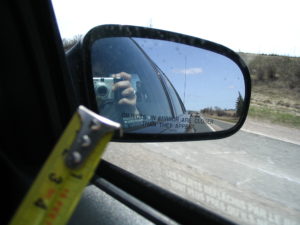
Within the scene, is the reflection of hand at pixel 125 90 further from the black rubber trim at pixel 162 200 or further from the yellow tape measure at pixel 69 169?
the yellow tape measure at pixel 69 169

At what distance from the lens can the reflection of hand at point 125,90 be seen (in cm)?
189

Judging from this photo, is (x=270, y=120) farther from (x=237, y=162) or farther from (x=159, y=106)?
(x=159, y=106)

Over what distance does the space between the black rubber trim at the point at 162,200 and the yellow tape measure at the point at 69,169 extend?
0.81m

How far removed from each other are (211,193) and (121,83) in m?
2.05

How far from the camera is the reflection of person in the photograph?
1.88 meters

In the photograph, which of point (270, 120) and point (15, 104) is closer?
point (15, 104)

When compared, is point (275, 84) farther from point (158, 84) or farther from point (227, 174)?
point (158, 84)

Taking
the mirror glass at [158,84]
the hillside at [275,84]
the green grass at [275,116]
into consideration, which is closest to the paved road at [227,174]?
the mirror glass at [158,84]

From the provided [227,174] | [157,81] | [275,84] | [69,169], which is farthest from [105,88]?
[275,84]

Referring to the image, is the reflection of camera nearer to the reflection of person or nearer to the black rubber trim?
the reflection of person

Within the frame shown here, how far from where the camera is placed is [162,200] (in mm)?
1692

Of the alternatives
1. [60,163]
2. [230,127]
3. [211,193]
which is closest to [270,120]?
[211,193]

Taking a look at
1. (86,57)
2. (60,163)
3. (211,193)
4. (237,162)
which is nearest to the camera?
(60,163)

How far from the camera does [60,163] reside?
790 mm
